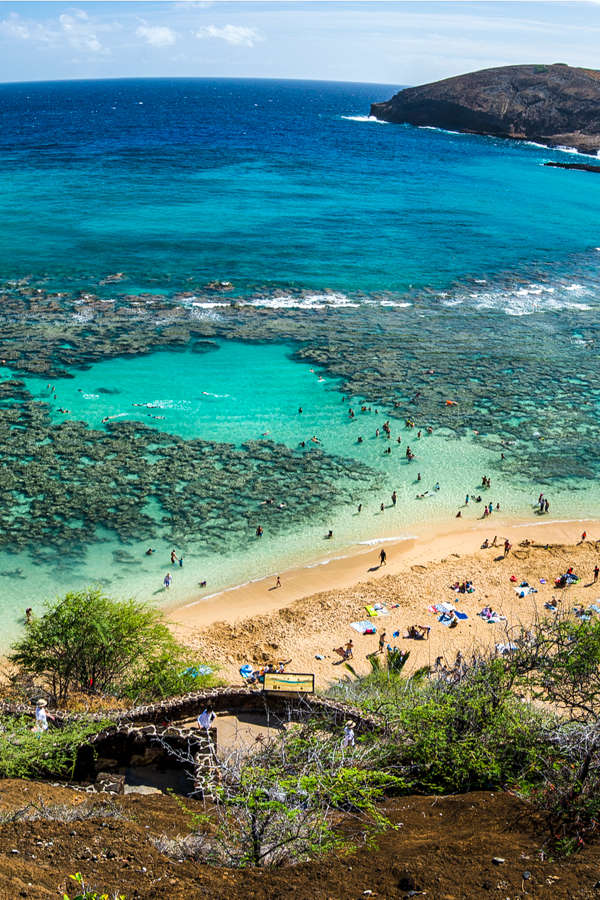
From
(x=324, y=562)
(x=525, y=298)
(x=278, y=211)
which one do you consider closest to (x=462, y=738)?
(x=324, y=562)

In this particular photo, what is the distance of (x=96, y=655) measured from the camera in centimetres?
2281

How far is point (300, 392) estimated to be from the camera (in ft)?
173

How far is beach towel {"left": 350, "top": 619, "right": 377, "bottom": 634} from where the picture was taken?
3047 cm

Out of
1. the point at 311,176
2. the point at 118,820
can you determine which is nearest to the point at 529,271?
the point at 311,176

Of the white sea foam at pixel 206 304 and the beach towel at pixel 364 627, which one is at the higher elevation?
the white sea foam at pixel 206 304

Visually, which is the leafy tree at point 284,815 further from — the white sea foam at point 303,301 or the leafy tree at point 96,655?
the white sea foam at point 303,301

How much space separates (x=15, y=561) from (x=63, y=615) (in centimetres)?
1253

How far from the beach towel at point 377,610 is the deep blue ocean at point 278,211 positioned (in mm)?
48975

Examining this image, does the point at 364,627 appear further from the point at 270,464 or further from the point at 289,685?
the point at 270,464

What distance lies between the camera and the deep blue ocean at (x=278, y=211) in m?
78.1

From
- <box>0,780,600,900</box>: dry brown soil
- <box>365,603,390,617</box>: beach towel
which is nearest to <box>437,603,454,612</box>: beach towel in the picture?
<box>365,603,390,617</box>: beach towel

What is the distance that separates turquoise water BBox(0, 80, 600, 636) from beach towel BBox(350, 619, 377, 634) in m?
5.95

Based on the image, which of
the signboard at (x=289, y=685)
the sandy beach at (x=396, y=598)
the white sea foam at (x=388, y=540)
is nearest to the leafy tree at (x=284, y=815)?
the signboard at (x=289, y=685)

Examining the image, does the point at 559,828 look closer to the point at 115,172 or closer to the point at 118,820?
the point at 118,820
